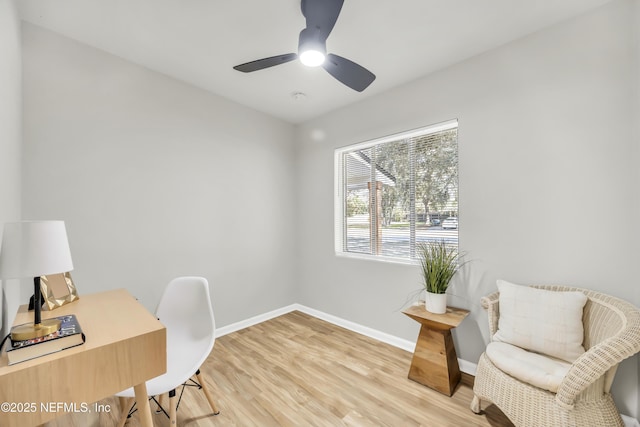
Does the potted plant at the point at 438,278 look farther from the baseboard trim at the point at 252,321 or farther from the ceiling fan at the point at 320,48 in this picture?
the baseboard trim at the point at 252,321

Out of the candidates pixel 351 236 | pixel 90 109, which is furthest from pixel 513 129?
pixel 90 109

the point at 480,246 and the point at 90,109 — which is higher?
the point at 90,109

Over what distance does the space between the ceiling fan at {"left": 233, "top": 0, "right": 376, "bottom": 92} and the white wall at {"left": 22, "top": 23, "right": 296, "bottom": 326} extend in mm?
1285

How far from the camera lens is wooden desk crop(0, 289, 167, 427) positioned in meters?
0.87

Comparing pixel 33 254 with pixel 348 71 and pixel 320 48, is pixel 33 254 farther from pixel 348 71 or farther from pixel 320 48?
pixel 348 71

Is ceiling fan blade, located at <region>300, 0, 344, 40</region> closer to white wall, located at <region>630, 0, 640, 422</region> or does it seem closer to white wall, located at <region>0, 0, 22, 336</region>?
white wall, located at <region>0, 0, 22, 336</region>

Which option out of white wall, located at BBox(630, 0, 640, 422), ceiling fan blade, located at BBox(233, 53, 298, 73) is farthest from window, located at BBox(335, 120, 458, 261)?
ceiling fan blade, located at BBox(233, 53, 298, 73)

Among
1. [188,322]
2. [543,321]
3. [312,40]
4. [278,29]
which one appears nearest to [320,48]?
[312,40]

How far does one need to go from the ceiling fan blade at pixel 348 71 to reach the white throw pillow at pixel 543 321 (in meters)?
1.74

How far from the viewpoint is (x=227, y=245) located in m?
3.05

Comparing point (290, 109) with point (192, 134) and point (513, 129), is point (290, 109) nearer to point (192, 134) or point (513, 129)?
point (192, 134)

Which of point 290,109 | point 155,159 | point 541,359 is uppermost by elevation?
point 290,109

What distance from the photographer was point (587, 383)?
1271 millimetres

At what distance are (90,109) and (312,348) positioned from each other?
282cm
